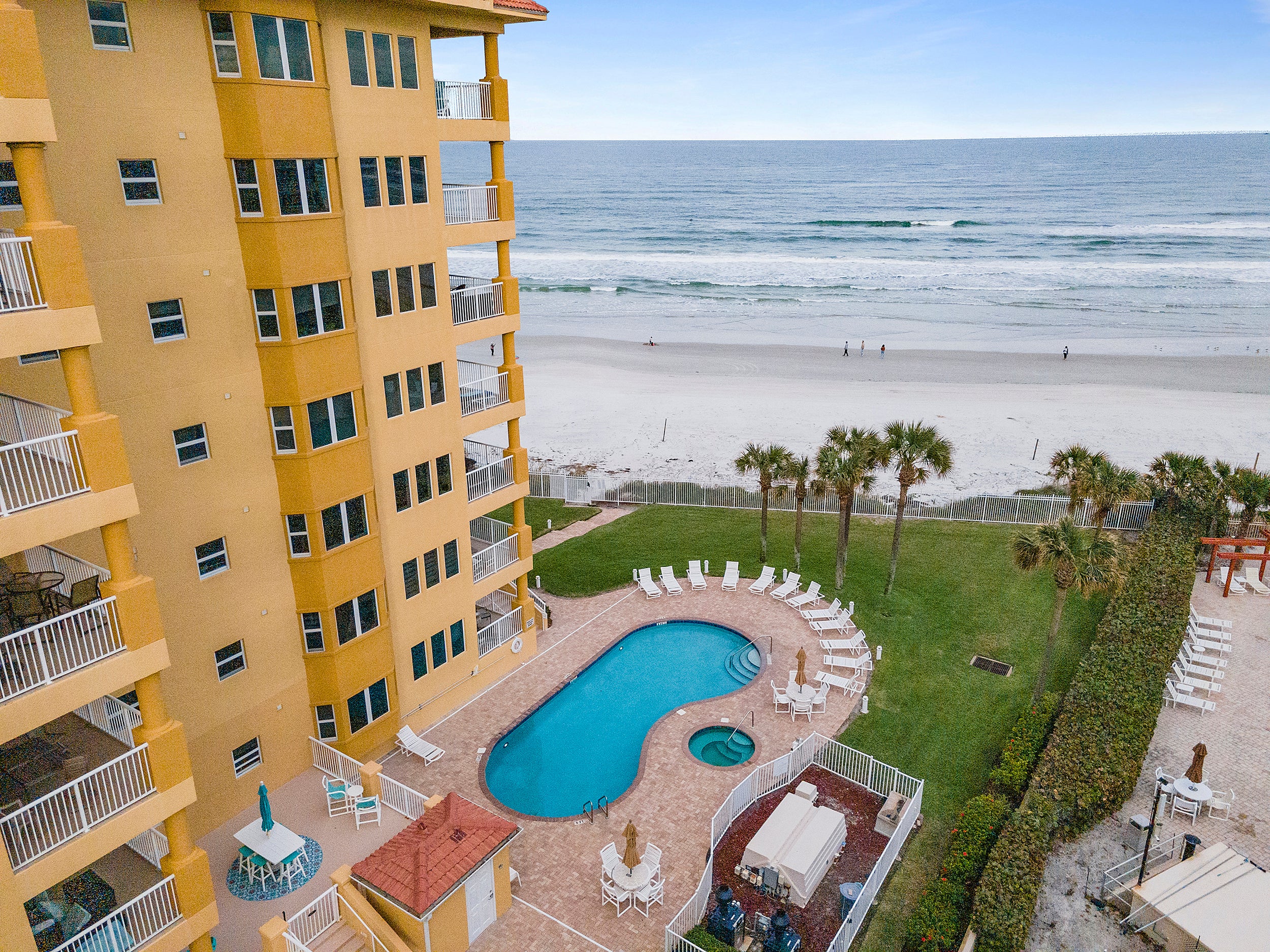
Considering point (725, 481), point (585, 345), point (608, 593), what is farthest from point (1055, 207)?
point (608, 593)

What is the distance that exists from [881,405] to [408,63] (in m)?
40.4

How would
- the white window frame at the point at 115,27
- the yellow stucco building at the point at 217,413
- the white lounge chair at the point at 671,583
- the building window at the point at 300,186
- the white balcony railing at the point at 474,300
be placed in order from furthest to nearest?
the white lounge chair at the point at 671,583, the white balcony railing at the point at 474,300, the building window at the point at 300,186, the white window frame at the point at 115,27, the yellow stucco building at the point at 217,413

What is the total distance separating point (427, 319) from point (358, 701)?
30.7 ft

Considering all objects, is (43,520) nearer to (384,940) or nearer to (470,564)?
(384,940)

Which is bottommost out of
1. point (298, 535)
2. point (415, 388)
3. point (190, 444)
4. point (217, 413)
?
point (298, 535)

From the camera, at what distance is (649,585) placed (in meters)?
28.8

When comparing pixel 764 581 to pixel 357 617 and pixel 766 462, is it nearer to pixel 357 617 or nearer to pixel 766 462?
pixel 766 462

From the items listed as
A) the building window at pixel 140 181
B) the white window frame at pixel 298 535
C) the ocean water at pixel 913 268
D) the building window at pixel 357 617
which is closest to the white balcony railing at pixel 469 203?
the building window at pixel 140 181

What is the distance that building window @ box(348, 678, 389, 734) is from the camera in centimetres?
1958

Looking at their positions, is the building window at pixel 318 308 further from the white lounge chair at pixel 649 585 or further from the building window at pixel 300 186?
the white lounge chair at pixel 649 585

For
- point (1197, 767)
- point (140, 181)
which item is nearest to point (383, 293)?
point (140, 181)

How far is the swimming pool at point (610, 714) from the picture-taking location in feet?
66.7

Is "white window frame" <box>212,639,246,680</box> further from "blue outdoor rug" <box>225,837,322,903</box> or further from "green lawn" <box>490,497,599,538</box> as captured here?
"green lawn" <box>490,497,599,538</box>

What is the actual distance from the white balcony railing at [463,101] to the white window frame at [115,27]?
6.70 meters
